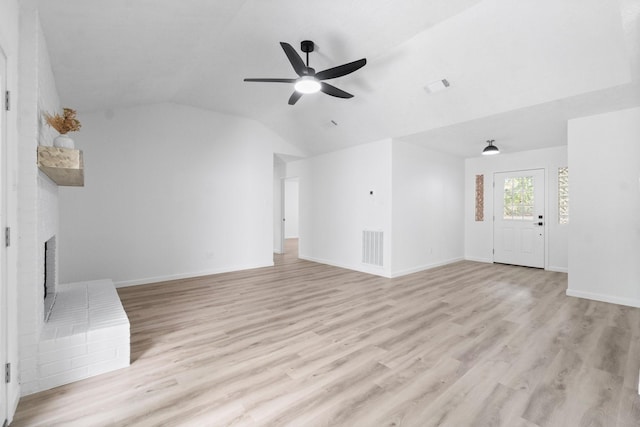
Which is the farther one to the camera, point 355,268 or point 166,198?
point 355,268

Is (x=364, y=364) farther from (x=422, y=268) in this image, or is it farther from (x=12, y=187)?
(x=422, y=268)

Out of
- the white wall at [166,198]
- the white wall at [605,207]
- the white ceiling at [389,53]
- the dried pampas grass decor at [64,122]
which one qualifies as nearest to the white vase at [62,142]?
the dried pampas grass decor at [64,122]

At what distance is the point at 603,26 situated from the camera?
2771 millimetres

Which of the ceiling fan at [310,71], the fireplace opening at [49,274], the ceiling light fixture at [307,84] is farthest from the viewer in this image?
the ceiling light fixture at [307,84]

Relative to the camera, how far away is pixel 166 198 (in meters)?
5.32

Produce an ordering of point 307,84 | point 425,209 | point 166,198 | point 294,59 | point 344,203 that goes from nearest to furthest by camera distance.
A: point 294,59 → point 307,84 → point 166,198 → point 425,209 → point 344,203

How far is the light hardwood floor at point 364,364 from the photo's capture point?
1822mm

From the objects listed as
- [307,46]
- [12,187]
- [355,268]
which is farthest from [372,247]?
[12,187]

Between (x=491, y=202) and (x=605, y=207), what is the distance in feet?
9.61

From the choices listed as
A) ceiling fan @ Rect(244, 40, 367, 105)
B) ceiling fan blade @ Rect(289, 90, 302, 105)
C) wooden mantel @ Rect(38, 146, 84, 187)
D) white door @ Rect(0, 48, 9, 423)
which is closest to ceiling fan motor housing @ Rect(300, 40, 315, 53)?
ceiling fan @ Rect(244, 40, 367, 105)

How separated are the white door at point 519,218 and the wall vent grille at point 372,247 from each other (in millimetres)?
3173

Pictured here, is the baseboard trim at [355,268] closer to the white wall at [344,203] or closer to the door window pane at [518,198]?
the white wall at [344,203]

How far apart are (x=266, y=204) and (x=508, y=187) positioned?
5475 millimetres

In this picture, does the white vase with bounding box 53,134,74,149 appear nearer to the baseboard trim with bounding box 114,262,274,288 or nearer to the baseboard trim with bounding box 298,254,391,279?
the baseboard trim with bounding box 114,262,274,288
